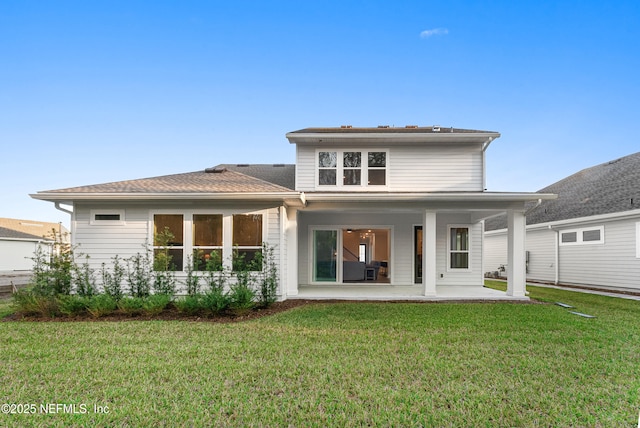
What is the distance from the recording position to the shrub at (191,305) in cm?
712

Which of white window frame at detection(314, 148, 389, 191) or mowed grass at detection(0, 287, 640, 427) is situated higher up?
white window frame at detection(314, 148, 389, 191)

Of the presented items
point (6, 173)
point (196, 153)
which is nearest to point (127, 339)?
point (196, 153)

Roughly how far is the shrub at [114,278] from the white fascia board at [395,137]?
575 centimetres

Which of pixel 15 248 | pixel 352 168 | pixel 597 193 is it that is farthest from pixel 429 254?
pixel 15 248

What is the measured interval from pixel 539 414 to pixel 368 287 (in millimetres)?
8078

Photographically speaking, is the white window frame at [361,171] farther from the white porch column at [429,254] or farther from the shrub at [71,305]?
the shrub at [71,305]

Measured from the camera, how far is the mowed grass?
116 inches

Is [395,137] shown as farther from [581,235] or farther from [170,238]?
[581,235]

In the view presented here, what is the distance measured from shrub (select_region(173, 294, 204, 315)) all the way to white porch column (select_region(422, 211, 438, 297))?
5740 mm

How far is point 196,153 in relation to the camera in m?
15.9

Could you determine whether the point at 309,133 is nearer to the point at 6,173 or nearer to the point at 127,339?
the point at 127,339

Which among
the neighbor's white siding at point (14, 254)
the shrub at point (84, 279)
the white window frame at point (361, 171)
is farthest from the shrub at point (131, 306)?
the neighbor's white siding at point (14, 254)

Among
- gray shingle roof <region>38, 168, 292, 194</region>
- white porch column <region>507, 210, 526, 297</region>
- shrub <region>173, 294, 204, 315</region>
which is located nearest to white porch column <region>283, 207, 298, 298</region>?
gray shingle roof <region>38, 168, 292, 194</region>

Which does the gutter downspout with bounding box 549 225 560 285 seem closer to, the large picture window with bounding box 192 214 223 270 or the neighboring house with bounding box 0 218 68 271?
the large picture window with bounding box 192 214 223 270
